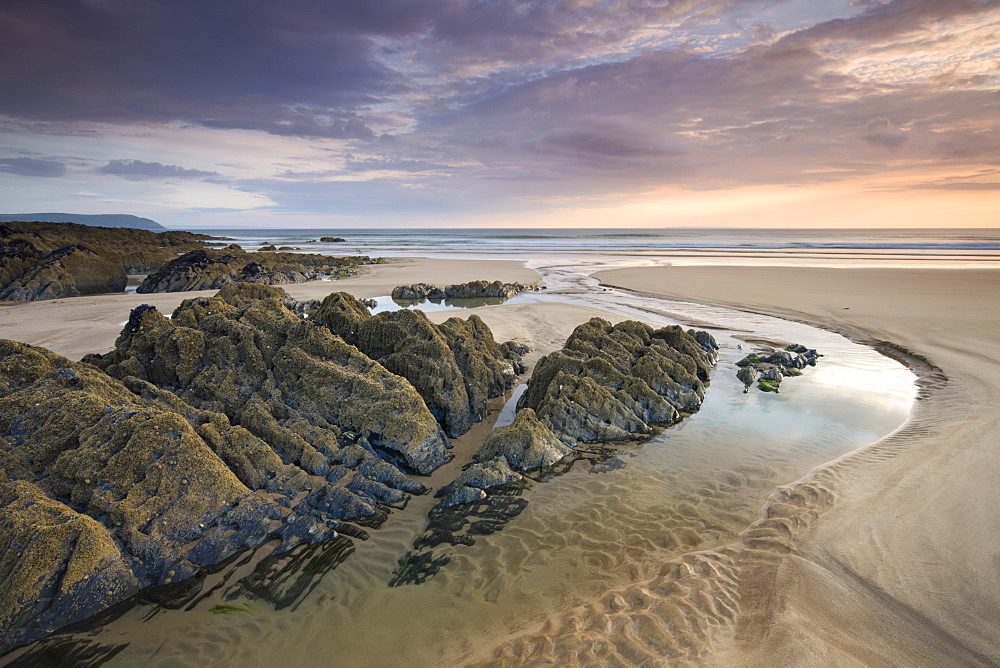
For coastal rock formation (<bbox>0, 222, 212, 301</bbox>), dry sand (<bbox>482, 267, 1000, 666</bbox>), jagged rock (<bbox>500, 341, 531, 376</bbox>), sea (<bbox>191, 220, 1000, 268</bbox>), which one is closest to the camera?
dry sand (<bbox>482, 267, 1000, 666</bbox>)

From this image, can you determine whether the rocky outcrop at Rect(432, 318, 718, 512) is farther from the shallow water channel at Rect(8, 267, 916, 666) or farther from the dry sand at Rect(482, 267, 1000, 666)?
the dry sand at Rect(482, 267, 1000, 666)

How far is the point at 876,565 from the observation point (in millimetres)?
5641

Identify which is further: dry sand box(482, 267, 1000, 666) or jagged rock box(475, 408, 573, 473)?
jagged rock box(475, 408, 573, 473)

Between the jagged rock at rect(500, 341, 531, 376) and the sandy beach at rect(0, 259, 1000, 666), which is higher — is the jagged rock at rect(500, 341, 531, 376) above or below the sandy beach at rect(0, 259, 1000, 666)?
above

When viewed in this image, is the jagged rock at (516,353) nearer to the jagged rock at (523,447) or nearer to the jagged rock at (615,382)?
the jagged rock at (615,382)

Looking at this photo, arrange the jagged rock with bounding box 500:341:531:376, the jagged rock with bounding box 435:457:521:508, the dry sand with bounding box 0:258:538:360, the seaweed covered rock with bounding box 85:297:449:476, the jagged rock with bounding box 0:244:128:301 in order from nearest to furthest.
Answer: the jagged rock with bounding box 435:457:521:508, the seaweed covered rock with bounding box 85:297:449:476, the jagged rock with bounding box 500:341:531:376, the dry sand with bounding box 0:258:538:360, the jagged rock with bounding box 0:244:128:301

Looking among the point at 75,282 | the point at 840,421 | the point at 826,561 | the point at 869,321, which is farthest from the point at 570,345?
the point at 75,282

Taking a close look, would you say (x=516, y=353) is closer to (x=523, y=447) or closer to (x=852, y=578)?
(x=523, y=447)

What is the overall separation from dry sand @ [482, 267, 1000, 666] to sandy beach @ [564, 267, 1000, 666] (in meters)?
0.01

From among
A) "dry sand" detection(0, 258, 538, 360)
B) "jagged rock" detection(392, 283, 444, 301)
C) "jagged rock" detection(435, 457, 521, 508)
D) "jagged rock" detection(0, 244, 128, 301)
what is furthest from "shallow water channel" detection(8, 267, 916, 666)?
"jagged rock" detection(0, 244, 128, 301)

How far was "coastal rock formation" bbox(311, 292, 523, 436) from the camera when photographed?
9.42 m

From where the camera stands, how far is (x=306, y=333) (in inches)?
354

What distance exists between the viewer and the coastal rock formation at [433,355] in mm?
9422

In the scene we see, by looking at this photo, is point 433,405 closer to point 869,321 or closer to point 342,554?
point 342,554
